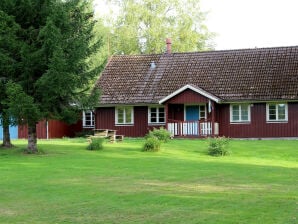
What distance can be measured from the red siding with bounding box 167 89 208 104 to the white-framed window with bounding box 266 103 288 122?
13.5 ft

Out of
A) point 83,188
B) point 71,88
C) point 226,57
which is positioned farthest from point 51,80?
point 226,57

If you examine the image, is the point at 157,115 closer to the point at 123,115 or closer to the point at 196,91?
the point at 123,115

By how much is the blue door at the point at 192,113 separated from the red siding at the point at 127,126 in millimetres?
2704

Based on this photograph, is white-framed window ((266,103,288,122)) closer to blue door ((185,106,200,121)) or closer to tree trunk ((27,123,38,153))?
blue door ((185,106,200,121))

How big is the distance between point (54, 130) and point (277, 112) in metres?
16.6

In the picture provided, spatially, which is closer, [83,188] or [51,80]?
[83,188]

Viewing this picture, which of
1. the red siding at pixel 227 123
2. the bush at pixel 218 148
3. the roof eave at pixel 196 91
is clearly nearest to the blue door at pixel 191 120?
the red siding at pixel 227 123

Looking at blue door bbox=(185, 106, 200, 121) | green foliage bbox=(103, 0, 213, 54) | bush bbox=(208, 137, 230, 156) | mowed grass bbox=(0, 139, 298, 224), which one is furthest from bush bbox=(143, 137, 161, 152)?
green foliage bbox=(103, 0, 213, 54)

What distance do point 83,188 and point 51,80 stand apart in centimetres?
947

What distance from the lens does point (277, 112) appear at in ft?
111

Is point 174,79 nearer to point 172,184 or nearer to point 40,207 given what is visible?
point 172,184

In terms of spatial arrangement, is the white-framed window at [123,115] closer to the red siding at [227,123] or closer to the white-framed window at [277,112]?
the red siding at [227,123]

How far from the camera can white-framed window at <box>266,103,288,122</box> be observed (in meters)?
33.7

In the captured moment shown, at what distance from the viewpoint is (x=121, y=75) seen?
127 ft
